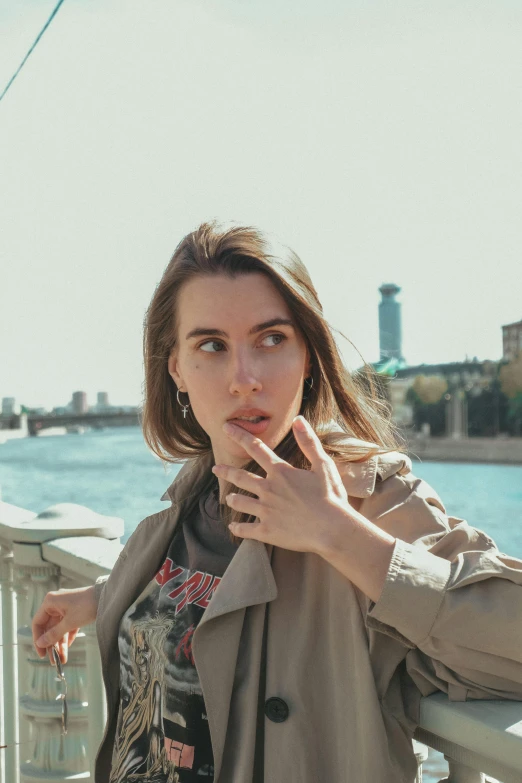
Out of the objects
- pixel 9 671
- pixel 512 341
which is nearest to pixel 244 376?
pixel 9 671

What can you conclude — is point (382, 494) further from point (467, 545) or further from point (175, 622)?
point (175, 622)

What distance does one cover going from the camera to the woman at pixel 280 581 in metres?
1.10

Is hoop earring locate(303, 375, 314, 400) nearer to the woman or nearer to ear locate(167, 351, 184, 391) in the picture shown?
Answer: the woman

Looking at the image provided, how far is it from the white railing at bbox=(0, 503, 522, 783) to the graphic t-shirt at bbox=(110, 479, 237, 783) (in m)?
0.30

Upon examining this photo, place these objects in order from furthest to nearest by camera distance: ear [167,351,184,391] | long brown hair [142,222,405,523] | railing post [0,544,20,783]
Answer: railing post [0,544,20,783], ear [167,351,184,391], long brown hair [142,222,405,523]

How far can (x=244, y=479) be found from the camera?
1.27 m

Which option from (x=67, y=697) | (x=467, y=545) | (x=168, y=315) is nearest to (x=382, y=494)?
(x=467, y=545)

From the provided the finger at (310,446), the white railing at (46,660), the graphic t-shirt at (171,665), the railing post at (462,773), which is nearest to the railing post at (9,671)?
the white railing at (46,660)

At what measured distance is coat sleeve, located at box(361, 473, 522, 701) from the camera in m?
1.07

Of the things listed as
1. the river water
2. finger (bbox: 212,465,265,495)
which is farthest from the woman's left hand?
the river water

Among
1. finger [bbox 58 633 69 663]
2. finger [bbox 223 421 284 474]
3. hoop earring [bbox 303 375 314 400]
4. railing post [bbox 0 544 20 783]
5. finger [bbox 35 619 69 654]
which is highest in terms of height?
hoop earring [bbox 303 375 314 400]

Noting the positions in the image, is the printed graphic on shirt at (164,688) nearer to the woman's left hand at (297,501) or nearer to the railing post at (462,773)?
the woman's left hand at (297,501)

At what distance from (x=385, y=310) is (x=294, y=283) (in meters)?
41.4

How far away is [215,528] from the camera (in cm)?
162
